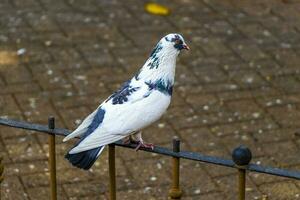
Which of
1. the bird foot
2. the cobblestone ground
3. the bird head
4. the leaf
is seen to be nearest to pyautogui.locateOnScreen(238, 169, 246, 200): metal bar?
the bird foot

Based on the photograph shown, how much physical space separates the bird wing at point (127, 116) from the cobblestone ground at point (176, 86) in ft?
6.49

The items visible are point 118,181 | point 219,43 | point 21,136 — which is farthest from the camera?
point 219,43

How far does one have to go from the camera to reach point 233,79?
6672 millimetres

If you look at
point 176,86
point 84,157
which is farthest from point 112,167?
point 176,86

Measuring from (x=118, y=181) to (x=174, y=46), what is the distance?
2215 millimetres

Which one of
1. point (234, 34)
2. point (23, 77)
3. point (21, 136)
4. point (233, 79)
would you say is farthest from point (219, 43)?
point (21, 136)

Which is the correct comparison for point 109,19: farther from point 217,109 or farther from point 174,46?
point 174,46

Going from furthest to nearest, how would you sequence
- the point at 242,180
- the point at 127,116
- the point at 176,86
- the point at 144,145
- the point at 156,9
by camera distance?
the point at 156,9 → the point at 176,86 → the point at 144,145 → the point at 127,116 → the point at 242,180

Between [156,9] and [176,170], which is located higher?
[176,170]

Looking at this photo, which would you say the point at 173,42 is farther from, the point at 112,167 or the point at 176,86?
the point at 176,86

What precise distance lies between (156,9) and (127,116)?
196 inches

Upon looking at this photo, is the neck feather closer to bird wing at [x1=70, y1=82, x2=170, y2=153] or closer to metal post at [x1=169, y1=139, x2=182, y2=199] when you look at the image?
bird wing at [x1=70, y1=82, x2=170, y2=153]

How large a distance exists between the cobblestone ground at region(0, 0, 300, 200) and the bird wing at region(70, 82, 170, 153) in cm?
198

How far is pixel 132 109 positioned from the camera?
3.14 m
